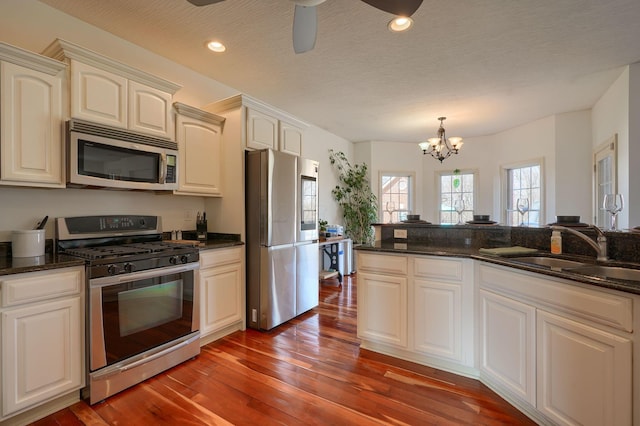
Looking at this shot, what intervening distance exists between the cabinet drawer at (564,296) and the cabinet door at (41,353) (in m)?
2.64

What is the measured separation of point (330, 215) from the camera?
5.68 meters

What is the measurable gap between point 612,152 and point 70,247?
5.56 metres

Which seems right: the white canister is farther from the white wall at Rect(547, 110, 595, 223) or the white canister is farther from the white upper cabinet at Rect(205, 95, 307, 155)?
the white wall at Rect(547, 110, 595, 223)

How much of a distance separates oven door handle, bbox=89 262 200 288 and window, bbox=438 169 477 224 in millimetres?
5473

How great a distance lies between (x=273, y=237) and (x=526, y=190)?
4990mm

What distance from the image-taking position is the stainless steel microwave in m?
2.00

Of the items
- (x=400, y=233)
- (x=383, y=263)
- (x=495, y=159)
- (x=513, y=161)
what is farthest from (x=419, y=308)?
(x=495, y=159)

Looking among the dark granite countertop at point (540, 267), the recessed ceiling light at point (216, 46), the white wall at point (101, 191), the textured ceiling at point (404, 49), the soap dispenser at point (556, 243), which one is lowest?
the dark granite countertop at point (540, 267)

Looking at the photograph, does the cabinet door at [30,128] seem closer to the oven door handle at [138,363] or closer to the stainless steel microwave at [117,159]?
the stainless steel microwave at [117,159]

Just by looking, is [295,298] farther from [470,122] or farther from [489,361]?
[470,122]

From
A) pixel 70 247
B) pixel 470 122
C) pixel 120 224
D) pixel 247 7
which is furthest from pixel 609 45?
pixel 70 247

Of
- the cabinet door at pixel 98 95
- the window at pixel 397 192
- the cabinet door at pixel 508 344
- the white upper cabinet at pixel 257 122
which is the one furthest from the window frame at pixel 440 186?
the cabinet door at pixel 98 95

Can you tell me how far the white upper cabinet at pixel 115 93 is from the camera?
6.61 feet

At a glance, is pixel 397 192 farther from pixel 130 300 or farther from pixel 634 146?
pixel 130 300
